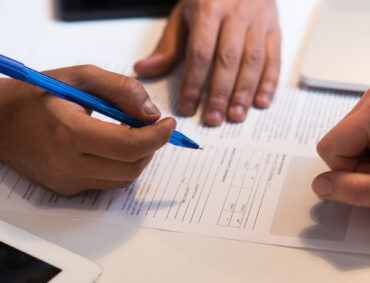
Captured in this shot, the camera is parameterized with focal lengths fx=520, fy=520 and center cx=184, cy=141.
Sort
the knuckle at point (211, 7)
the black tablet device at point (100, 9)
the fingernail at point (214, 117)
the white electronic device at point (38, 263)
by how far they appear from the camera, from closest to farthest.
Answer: the white electronic device at point (38, 263)
the fingernail at point (214, 117)
the knuckle at point (211, 7)
the black tablet device at point (100, 9)

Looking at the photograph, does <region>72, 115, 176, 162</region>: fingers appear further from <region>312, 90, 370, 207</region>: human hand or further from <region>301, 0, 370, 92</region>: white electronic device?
<region>301, 0, 370, 92</region>: white electronic device

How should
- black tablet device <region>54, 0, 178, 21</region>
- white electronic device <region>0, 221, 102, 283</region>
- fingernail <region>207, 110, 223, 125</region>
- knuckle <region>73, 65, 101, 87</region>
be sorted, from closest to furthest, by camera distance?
white electronic device <region>0, 221, 102, 283</region>, knuckle <region>73, 65, 101, 87</region>, fingernail <region>207, 110, 223, 125</region>, black tablet device <region>54, 0, 178, 21</region>

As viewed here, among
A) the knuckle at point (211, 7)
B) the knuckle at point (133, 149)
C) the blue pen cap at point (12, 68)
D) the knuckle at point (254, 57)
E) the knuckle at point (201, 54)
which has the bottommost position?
the knuckle at point (254, 57)

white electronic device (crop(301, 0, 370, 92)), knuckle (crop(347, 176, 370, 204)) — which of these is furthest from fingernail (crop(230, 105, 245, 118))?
knuckle (crop(347, 176, 370, 204))

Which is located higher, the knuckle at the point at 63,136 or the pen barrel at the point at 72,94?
the pen barrel at the point at 72,94

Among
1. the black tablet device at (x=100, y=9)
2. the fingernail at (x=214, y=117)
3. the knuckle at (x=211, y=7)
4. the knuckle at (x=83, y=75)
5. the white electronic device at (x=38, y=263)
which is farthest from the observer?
the black tablet device at (x=100, y=9)

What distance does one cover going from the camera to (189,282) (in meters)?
0.50

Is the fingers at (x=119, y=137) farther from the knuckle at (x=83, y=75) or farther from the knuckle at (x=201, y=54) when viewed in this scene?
the knuckle at (x=201, y=54)

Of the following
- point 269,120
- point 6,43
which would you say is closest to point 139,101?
point 269,120

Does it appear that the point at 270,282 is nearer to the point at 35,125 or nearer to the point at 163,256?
the point at 163,256

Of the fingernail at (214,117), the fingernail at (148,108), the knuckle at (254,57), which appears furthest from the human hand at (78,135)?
the knuckle at (254,57)

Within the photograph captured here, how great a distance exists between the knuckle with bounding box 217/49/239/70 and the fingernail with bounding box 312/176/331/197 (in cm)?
26

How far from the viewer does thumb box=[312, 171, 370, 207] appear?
1.67 ft

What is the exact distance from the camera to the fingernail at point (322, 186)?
523 millimetres
